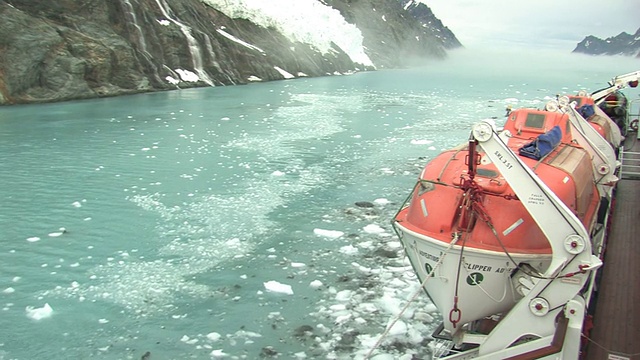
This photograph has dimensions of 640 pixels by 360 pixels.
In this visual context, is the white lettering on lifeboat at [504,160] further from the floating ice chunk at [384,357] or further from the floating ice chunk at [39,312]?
the floating ice chunk at [39,312]

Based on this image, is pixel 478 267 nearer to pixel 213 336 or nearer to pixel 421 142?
pixel 213 336

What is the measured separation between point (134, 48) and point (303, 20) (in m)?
39.6

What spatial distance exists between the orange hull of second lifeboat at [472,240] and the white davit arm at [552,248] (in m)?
0.14

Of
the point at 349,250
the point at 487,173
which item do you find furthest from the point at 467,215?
the point at 349,250

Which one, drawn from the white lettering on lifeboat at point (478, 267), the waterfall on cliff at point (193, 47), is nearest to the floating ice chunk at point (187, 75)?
the waterfall on cliff at point (193, 47)

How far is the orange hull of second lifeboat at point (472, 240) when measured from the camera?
188 inches

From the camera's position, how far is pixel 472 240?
15.8 ft

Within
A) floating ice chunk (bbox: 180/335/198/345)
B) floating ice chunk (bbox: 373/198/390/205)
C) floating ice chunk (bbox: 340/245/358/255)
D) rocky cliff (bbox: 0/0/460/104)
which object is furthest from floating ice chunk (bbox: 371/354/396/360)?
rocky cliff (bbox: 0/0/460/104)

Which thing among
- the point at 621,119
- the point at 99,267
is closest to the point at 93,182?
the point at 99,267

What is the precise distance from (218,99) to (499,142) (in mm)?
30988

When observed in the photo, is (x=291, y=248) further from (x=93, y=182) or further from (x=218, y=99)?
(x=218, y=99)

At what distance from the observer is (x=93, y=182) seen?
1294 cm

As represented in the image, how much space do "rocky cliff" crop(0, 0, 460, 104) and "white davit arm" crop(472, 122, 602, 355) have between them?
101ft

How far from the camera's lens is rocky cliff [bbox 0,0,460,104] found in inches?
1161
